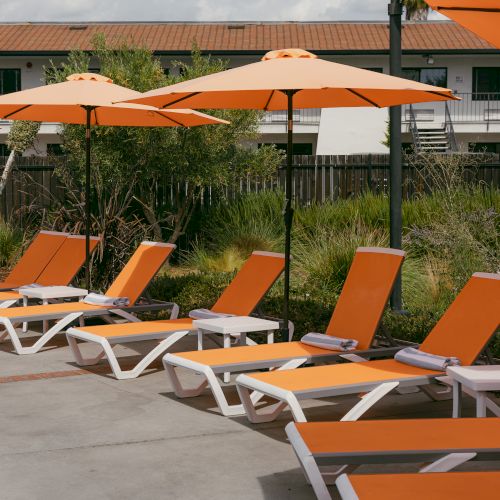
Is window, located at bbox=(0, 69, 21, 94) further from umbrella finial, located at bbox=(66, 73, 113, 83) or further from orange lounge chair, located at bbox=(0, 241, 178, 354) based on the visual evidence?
orange lounge chair, located at bbox=(0, 241, 178, 354)

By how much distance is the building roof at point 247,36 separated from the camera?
38719mm

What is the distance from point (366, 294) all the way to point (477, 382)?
2.32 meters

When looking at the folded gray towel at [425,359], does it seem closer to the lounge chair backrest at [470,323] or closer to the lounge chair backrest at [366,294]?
the lounge chair backrest at [470,323]

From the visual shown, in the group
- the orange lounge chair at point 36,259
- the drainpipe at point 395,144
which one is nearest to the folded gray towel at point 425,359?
the drainpipe at point 395,144

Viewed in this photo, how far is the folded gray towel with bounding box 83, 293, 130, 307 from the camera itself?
9938 mm

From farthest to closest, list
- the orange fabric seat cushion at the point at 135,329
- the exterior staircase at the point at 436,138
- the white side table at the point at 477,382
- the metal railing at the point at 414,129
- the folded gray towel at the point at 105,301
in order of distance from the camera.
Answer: the exterior staircase at the point at 436,138 < the metal railing at the point at 414,129 < the folded gray towel at the point at 105,301 < the orange fabric seat cushion at the point at 135,329 < the white side table at the point at 477,382

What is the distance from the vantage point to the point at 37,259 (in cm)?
1228

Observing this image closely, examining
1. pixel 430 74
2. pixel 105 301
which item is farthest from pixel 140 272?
pixel 430 74

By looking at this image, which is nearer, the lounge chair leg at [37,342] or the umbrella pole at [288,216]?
the umbrella pole at [288,216]

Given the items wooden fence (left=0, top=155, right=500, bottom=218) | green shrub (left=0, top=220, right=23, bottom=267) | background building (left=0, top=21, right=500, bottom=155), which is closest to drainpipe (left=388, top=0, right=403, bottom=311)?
green shrub (left=0, top=220, right=23, bottom=267)

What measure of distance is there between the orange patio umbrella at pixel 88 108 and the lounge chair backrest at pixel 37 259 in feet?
3.18

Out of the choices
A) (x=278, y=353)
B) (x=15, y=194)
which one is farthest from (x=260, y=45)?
(x=278, y=353)

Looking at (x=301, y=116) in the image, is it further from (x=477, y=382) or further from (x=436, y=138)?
(x=477, y=382)

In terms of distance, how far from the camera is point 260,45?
130 feet
